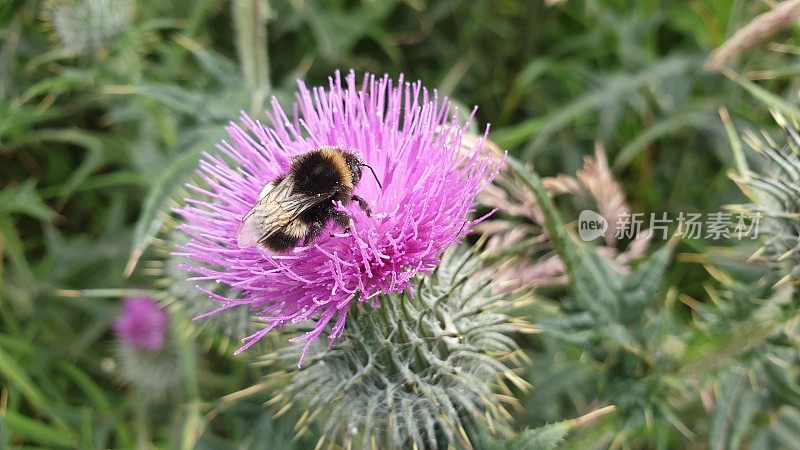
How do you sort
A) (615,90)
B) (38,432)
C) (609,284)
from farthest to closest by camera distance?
(615,90), (38,432), (609,284)

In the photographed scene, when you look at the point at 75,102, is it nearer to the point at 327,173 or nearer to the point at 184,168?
the point at 184,168

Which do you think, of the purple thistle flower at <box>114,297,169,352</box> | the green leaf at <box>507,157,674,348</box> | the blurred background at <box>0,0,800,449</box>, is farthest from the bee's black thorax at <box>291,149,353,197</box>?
the purple thistle flower at <box>114,297,169,352</box>

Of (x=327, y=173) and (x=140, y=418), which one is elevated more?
(x=327, y=173)

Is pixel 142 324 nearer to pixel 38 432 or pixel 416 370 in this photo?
pixel 38 432

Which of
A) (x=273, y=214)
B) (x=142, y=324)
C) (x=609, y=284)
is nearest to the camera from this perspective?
(x=273, y=214)

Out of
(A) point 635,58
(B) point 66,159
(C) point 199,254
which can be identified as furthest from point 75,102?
(A) point 635,58

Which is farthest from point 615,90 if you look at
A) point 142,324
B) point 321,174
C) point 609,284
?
point 142,324
